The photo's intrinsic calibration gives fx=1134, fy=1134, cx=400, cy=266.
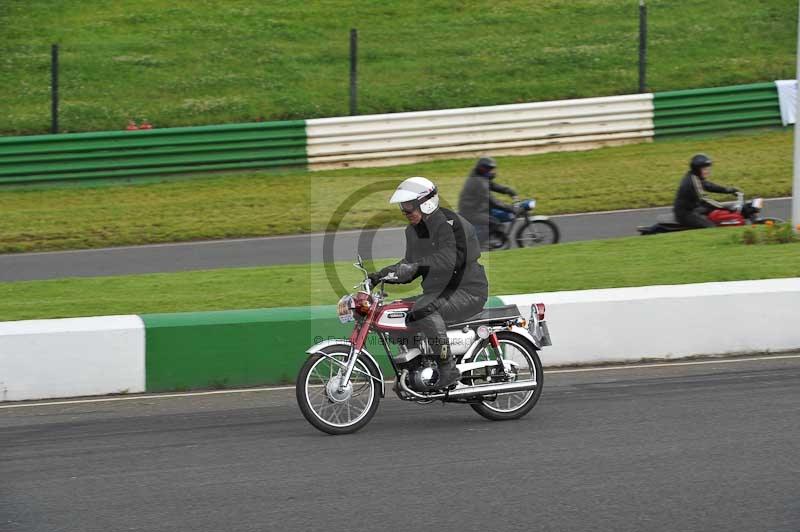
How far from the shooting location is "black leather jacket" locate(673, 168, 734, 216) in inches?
615

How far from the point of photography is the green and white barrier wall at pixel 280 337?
30.0ft

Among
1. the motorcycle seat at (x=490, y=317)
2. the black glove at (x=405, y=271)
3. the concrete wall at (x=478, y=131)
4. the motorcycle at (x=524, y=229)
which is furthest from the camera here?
the concrete wall at (x=478, y=131)

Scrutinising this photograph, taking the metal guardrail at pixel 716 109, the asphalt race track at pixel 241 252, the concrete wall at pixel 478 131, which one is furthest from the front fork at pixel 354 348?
the metal guardrail at pixel 716 109

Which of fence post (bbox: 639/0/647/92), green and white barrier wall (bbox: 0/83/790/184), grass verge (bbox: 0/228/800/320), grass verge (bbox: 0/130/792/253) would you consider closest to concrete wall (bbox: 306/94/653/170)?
green and white barrier wall (bbox: 0/83/790/184)

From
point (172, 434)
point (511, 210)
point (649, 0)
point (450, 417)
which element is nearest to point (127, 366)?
point (172, 434)

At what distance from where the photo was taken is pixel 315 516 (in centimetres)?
602

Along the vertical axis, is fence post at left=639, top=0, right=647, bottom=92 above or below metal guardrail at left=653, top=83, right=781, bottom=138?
above

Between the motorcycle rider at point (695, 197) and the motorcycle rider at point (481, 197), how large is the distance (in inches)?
92.2

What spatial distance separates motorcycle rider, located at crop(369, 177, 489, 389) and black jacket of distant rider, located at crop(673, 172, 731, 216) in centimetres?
830

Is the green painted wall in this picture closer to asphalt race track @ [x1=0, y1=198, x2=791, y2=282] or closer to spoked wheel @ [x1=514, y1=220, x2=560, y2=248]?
asphalt race track @ [x1=0, y1=198, x2=791, y2=282]

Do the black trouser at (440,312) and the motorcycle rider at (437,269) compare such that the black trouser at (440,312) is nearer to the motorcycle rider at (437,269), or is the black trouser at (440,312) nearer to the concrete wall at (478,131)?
the motorcycle rider at (437,269)

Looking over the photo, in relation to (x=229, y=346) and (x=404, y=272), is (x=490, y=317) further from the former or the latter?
(x=229, y=346)

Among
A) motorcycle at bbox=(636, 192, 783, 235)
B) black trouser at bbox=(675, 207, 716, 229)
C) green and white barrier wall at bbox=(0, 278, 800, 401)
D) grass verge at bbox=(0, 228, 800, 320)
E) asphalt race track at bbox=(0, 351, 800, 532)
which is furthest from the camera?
motorcycle at bbox=(636, 192, 783, 235)

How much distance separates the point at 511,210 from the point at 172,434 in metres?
9.25
